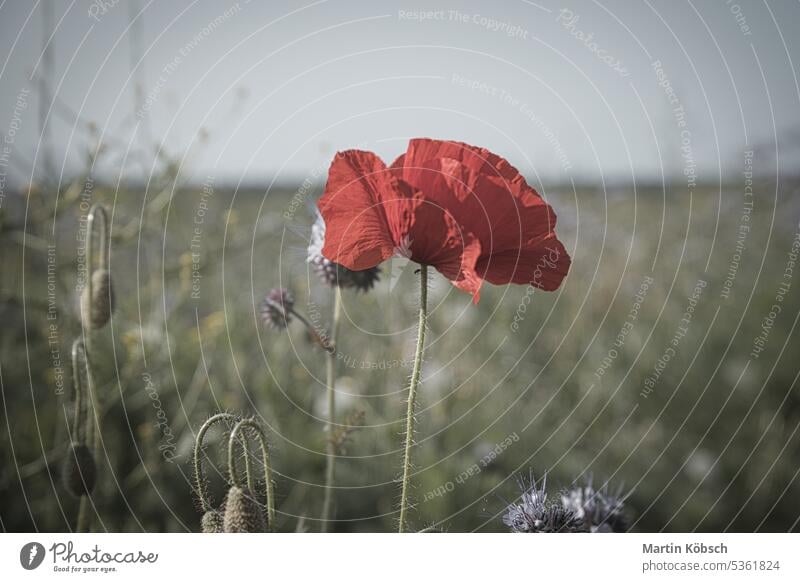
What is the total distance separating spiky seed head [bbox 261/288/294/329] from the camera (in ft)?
2.00

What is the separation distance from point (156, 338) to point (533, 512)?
681 millimetres

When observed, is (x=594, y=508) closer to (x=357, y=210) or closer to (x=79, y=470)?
(x=357, y=210)

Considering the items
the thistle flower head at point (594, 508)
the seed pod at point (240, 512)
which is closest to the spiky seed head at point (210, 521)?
the seed pod at point (240, 512)

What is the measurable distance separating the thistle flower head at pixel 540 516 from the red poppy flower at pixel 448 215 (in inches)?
6.7

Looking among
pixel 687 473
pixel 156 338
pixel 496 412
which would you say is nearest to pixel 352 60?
pixel 156 338

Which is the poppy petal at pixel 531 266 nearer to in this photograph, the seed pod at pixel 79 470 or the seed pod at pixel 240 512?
the seed pod at pixel 240 512

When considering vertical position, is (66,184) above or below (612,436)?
above

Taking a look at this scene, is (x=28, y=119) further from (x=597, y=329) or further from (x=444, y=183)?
(x=597, y=329)

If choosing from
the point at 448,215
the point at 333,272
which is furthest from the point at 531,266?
the point at 333,272

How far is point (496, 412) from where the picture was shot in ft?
4.09

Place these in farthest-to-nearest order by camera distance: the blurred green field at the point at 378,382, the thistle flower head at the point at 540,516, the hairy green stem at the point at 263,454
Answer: the blurred green field at the point at 378,382, the thistle flower head at the point at 540,516, the hairy green stem at the point at 263,454

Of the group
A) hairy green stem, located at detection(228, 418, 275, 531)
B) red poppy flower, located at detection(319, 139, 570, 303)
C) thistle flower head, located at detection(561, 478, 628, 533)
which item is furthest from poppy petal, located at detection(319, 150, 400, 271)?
thistle flower head, located at detection(561, 478, 628, 533)

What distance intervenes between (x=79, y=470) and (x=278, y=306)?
0.70ft

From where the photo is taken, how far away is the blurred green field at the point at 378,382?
100 cm
